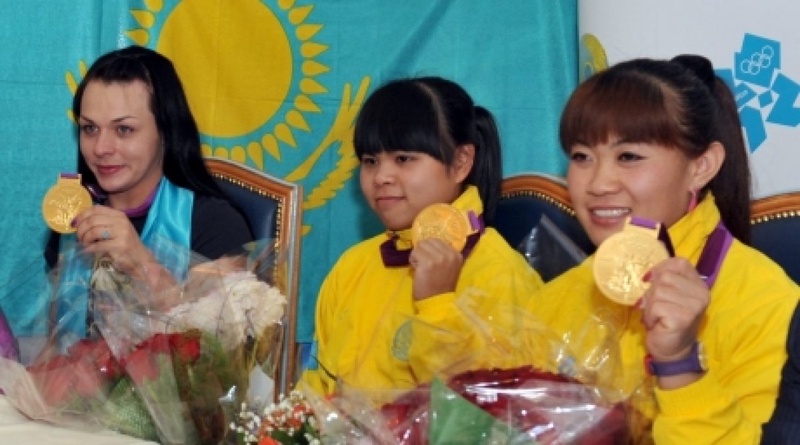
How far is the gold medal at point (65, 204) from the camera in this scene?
2111mm

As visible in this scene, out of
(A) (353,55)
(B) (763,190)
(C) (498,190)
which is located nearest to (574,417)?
(C) (498,190)

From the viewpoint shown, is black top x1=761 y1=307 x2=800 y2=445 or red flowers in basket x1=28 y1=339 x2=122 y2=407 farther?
red flowers in basket x1=28 y1=339 x2=122 y2=407

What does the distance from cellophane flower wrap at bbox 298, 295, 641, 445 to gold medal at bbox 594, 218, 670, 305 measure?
0.14 feet

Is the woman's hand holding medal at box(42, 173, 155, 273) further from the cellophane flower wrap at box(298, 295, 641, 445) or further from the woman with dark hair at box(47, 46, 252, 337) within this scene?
the cellophane flower wrap at box(298, 295, 641, 445)

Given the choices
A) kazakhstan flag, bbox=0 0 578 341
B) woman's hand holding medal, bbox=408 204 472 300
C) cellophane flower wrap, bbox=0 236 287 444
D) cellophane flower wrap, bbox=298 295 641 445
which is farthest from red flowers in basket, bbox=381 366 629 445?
kazakhstan flag, bbox=0 0 578 341

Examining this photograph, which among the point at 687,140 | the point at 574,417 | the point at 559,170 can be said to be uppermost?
the point at 687,140

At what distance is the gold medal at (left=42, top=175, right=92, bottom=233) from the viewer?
6.93 feet

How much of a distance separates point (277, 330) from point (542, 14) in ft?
7.28

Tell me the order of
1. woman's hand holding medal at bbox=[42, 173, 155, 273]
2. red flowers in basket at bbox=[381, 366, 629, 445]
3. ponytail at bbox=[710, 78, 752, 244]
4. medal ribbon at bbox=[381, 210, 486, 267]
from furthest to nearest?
medal ribbon at bbox=[381, 210, 486, 267] → woman's hand holding medal at bbox=[42, 173, 155, 273] → ponytail at bbox=[710, 78, 752, 244] → red flowers in basket at bbox=[381, 366, 629, 445]

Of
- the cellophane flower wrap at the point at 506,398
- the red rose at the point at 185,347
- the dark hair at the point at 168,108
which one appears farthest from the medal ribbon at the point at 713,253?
the dark hair at the point at 168,108

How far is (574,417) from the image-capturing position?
1188 millimetres

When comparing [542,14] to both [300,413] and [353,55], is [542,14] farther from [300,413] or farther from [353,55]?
[300,413]

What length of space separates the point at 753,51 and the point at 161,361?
188 centimetres

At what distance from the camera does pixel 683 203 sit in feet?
5.80
